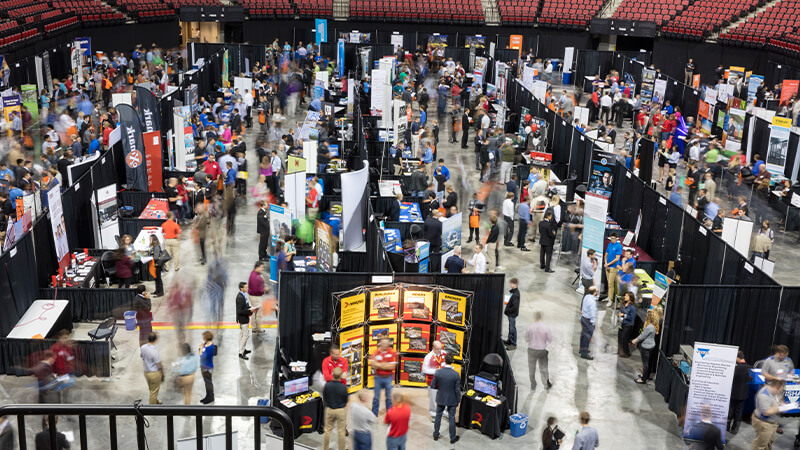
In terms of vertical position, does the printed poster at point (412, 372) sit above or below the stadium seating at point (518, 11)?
below

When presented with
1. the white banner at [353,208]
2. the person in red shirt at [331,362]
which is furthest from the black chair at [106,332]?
the white banner at [353,208]

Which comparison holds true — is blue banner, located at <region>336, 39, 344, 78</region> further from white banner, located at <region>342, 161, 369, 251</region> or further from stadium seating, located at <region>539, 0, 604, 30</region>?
white banner, located at <region>342, 161, 369, 251</region>

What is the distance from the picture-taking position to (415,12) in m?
47.1

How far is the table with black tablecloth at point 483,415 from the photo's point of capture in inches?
479

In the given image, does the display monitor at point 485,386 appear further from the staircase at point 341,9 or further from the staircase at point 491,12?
the staircase at point 341,9

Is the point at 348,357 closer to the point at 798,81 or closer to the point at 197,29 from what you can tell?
the point at 798,81

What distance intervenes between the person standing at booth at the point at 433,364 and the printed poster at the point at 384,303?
0.87m

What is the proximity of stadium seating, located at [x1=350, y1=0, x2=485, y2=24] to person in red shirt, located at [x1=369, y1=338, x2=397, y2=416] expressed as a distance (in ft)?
121

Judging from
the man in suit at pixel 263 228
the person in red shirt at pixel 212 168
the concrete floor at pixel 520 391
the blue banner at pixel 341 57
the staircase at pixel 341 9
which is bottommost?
the concrete floor at pixel 520 391

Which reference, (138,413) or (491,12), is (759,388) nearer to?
(138,413)

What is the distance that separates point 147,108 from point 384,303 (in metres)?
11.6

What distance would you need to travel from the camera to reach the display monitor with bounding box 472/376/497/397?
40.9ft

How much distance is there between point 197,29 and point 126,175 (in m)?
28.8

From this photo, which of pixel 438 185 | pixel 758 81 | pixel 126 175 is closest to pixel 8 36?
pixel 126 175
